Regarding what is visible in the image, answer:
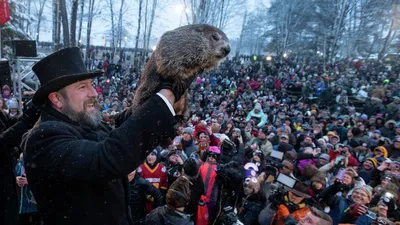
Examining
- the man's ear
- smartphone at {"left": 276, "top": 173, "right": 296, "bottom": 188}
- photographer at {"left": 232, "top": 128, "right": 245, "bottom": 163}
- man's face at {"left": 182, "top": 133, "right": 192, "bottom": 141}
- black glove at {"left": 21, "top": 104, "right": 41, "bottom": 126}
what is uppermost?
the man's ear

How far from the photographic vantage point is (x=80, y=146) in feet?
4.17

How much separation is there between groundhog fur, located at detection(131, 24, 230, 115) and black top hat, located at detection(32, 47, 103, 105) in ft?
1.03

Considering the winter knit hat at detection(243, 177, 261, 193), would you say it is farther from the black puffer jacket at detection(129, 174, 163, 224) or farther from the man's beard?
the man's beard

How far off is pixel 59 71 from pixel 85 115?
26cm

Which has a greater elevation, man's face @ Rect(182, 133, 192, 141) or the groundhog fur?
the groundhog fur

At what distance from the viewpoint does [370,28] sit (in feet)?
101

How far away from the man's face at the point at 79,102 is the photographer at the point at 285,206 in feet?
9.86

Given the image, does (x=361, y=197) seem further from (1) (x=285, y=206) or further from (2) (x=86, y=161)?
(2) (x=86, y=161)

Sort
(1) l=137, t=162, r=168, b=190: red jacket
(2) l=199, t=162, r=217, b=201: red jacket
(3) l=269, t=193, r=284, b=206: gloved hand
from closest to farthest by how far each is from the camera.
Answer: (3) l=269, t=193, r=284, b=206: gloved hand, (2) l=199, t=162, r=217, b=201: red jacket, (1) l=137, t=162, r=168, b=190: red jacket

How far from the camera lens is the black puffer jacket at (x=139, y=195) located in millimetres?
3933

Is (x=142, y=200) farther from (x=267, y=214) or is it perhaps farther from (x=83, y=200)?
(x=83, y=200)

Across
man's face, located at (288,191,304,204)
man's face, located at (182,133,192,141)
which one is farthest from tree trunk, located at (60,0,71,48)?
man's face, located at (288,191,304,204)

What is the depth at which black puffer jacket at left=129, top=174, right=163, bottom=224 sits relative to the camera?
393 centimetres

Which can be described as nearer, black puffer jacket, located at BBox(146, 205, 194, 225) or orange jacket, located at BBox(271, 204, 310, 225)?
black puffer jacket, located at BBox(146, 205, 194, 225)
